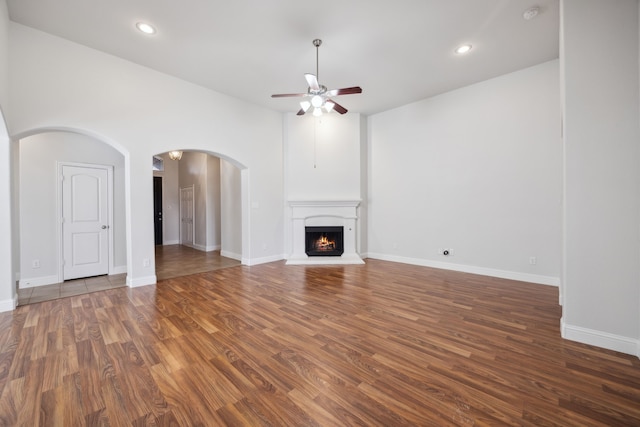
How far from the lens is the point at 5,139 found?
3018 mm

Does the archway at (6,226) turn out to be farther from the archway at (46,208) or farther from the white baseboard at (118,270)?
the white baseboard at (118,270)

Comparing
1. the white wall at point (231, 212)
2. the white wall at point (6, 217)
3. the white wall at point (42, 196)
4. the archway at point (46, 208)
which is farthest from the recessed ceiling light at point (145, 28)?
the white wall at point (231, 212)

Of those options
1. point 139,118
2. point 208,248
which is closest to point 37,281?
point 139,118

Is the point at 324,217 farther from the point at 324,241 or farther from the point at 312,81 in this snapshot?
the point at 312,81

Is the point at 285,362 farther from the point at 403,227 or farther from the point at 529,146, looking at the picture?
the point at 529,146

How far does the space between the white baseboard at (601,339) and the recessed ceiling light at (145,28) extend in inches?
216

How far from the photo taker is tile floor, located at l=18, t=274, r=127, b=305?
3.60 meters

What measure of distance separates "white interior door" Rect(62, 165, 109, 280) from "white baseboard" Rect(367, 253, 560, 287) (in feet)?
18.1

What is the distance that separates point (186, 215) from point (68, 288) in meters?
4.87

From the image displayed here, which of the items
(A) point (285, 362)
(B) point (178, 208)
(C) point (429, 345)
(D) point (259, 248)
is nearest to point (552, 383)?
(C) point (429, 345)

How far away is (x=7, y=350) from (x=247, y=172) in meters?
4.04

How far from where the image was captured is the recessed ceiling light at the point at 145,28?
317cm

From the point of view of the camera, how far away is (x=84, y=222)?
4.62 m

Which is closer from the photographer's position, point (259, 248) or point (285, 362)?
point (285, 362)
